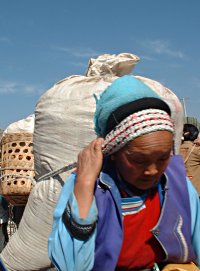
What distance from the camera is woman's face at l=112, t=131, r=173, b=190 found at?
1.70 m

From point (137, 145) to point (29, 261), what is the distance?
1537mm

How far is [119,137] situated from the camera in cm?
174

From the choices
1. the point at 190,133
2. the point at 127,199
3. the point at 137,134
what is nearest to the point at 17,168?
the point at 127,199

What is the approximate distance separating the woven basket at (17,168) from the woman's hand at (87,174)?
1.86 m

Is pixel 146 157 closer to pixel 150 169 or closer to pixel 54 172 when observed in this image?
pixel 150 169

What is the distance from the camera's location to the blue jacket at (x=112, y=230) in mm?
1697

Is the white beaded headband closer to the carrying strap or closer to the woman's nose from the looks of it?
the woman's nose

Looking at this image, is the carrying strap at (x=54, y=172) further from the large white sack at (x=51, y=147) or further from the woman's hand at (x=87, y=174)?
the woman's hand at (x=87, y=174)

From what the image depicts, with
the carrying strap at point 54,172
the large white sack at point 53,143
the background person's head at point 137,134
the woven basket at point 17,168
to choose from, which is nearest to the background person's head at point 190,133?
the woven basket at point 17,168

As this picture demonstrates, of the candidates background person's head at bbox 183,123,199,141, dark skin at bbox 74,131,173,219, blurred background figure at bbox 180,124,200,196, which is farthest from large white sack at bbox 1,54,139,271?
background person's head at bbox 183,123,199,141

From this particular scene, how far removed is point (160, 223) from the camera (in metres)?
1.81

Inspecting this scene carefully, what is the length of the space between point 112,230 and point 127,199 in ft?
0.42

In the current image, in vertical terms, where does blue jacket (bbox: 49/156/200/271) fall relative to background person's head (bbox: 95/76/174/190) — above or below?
below

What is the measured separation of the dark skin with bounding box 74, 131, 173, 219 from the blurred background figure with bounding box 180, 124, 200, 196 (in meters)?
4.24
